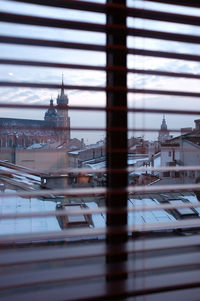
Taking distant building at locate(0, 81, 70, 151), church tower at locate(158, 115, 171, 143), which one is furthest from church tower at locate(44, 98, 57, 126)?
church tower at locate(158, 115, 171, 143)

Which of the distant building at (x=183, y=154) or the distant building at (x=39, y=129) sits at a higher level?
the distant building at (x=39, y=129)

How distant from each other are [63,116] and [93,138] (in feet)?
0.38

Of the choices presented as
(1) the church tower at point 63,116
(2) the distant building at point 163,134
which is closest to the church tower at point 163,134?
(2) the distant building at point 163,134

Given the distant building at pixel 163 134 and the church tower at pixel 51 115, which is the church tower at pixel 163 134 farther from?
the church tower at pixel 51 115

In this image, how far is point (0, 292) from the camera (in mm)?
909

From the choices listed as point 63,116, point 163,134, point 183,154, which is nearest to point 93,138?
point 63,116

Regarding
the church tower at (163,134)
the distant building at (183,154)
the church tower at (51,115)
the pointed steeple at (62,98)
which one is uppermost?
the pointed steeple at (62,98)

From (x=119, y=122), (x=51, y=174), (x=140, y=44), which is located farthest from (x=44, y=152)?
(x=140, y=44)

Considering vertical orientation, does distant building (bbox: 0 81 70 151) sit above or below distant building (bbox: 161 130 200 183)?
above

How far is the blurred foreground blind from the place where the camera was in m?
0.87

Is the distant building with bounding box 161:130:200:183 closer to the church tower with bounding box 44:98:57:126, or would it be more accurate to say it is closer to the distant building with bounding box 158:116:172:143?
the distant building with bounding box 158:116:172:143

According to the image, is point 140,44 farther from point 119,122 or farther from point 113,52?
point 119,122

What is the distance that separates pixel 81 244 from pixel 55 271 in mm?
121

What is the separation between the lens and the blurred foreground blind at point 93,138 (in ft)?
2.85
